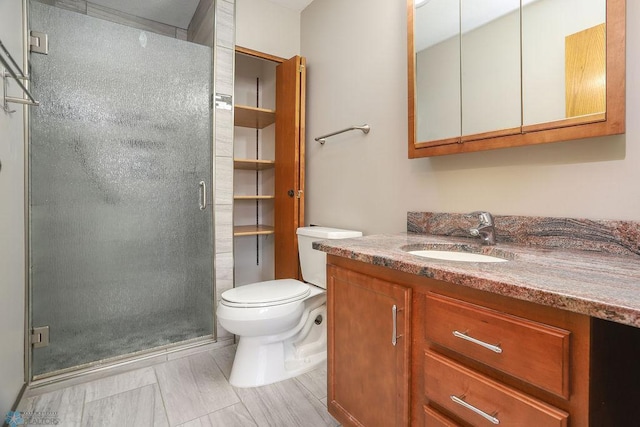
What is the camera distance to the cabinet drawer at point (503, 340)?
596 millimetres

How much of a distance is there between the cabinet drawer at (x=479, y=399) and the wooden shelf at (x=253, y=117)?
6.64 feet

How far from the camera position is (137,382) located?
1648 mm

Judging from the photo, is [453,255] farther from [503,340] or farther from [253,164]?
[253,164]

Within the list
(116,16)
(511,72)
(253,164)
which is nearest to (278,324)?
(253,164)

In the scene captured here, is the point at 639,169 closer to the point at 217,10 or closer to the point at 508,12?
the point at 508,12

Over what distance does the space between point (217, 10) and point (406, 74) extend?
4.32 ft

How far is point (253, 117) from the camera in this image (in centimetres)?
251

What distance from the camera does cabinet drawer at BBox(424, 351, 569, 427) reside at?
62 centimetres

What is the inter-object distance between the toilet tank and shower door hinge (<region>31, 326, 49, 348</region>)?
4.50 feet

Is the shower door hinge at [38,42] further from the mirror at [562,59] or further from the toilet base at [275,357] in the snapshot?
the mirror at [562,59]

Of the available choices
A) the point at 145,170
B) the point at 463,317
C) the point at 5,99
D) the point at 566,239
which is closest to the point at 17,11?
the point at 5,99

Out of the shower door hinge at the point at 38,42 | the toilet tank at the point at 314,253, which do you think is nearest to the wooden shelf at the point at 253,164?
the toilet tank at the point at 314,253

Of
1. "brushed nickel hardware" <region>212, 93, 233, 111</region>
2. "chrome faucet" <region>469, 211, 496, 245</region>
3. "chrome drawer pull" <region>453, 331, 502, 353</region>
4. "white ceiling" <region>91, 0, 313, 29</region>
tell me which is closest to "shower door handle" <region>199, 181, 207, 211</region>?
"brushed nickel hardware" <region>212, 93, 233, 111</region>

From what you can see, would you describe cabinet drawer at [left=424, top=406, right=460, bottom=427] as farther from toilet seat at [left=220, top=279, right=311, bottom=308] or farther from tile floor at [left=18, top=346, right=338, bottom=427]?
toilet seat at [left=220, top=279, right=311, bottom=308]
